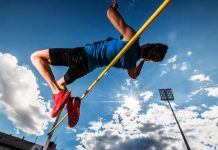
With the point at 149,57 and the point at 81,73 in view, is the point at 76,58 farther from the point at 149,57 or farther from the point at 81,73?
the point at 149,57

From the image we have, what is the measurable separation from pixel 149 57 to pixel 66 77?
1.43 m

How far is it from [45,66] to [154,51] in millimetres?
1645

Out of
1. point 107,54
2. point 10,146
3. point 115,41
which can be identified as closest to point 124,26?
point 115,41

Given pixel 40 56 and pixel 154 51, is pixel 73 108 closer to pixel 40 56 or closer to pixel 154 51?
pixel 40 56

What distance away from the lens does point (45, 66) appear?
2.76 meters

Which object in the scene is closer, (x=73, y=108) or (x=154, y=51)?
(x=154, y=51)

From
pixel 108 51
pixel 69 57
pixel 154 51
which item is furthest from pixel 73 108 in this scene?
pixel 154 51

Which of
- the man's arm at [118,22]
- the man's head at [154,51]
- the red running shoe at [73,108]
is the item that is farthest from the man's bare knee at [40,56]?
the man's head at [154,51]

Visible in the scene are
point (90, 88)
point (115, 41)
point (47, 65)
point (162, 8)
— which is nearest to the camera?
point (162, 8)

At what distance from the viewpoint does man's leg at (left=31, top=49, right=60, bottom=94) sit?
274 cm

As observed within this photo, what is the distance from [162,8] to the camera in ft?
5.75

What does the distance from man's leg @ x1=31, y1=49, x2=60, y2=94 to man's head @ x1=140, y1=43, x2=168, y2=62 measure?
142cm

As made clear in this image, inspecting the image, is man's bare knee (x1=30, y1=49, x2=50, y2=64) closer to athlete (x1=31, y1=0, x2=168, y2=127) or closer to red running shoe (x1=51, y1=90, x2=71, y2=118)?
athlete (x1=31, y1=0, x2=168, y2=127)

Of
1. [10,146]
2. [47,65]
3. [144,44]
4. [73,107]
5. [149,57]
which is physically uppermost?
[10,146]
